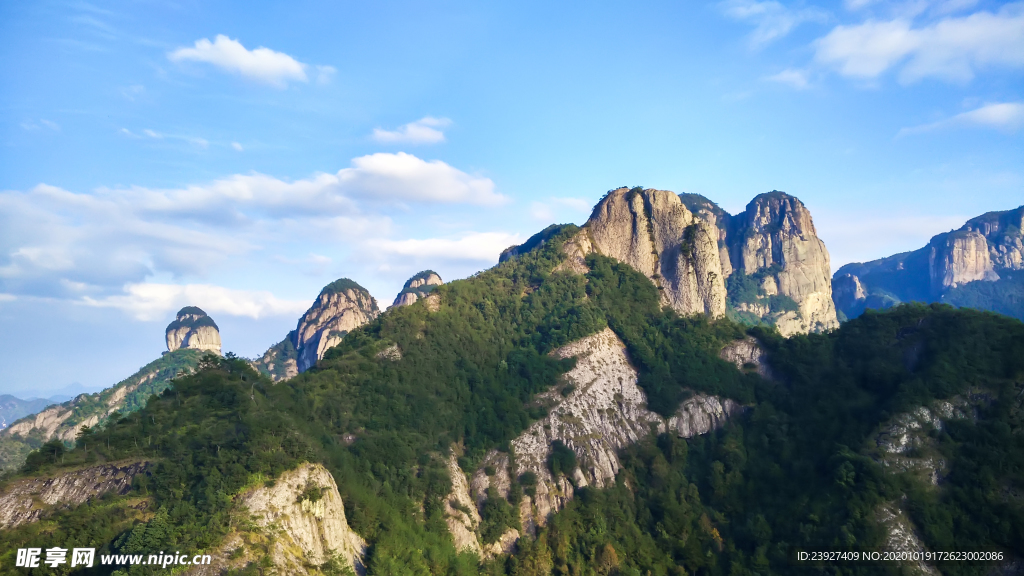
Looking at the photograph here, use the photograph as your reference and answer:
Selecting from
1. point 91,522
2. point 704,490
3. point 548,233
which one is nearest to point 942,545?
point 704,490

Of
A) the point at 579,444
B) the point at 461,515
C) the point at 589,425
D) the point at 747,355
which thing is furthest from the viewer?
the point at 747,355

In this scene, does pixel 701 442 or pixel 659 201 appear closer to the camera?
pixel 701 442

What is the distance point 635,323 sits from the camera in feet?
322

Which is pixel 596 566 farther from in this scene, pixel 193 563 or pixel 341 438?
pixel 193 563

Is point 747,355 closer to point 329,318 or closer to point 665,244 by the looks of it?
point 665,244

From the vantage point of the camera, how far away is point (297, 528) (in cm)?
4803

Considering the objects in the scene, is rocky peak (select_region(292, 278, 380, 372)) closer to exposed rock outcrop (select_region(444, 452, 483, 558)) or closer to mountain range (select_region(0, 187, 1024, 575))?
mountain range (select_region(0, 187, 1024, 575))

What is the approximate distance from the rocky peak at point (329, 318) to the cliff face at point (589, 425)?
104m

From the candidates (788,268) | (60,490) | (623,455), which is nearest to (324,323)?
(623,455)

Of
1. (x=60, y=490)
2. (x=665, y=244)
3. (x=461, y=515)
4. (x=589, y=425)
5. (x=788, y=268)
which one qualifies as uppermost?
(x=788, y=268)

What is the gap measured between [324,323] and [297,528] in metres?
143

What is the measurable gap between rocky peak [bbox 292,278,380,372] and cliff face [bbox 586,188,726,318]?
8962 cm

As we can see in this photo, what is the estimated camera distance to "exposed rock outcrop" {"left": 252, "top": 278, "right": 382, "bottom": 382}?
18062 cm

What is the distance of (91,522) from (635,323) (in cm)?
7191
